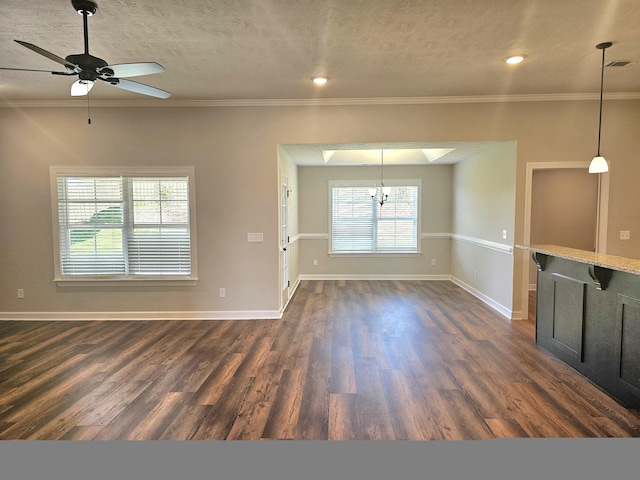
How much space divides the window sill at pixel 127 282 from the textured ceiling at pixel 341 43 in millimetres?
2406

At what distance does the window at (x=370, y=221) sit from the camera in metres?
7.29

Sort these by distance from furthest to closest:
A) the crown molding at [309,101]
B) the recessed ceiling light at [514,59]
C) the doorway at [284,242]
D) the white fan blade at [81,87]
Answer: the doorway at [284,242] → the crown molding at [309,101] → the recessed ceiling light at [514,59] → the white fan blade at [81,87]

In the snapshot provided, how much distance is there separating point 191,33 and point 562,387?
4211 millimetres

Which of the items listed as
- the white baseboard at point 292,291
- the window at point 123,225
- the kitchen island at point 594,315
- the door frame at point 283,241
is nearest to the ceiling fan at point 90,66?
the window at point 123,225

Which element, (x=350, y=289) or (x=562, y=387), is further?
(x=350, y=289)

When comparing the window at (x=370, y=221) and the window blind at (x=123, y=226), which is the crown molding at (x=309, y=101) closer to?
the window blind at (x=123, y=226)

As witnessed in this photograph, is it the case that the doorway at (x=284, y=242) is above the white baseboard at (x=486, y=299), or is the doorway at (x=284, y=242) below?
above

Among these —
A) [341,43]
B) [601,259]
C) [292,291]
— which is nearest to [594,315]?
[601,259]

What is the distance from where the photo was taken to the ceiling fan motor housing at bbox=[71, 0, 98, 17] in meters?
2.31

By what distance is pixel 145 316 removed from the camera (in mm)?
4668

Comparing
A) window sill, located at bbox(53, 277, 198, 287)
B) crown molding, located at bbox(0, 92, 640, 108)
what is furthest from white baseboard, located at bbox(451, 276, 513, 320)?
window sill, located at bbox(53, 277, 198, 287)

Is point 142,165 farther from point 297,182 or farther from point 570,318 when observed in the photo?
point 570,318

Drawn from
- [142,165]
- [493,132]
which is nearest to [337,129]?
[493,132]

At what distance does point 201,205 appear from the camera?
4.55 metres
